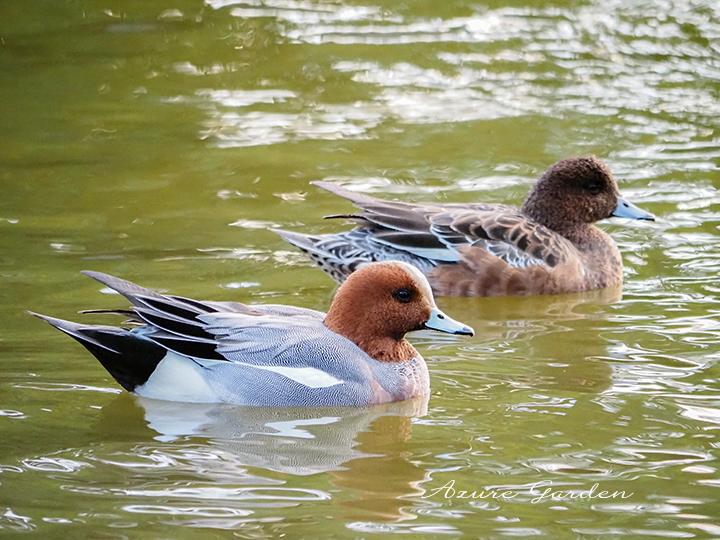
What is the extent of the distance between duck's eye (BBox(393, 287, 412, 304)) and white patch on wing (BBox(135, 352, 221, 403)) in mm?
948

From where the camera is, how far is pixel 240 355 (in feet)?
22.9

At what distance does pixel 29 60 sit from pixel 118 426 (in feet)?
24.3

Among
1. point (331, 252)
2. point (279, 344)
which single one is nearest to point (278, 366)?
point (279, 344)

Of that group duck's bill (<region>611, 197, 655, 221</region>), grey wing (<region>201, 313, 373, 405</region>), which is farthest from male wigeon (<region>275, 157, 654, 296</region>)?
grey wing (<region>201, 313, 373, 405</region>)

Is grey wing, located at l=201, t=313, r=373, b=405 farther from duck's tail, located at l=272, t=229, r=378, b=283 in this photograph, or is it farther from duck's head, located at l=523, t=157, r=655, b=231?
duck's head, located at l=523, t=157, r=655, b=231

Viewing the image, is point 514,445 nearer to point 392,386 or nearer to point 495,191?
point 392,386

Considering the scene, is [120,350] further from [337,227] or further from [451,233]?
[337,227]

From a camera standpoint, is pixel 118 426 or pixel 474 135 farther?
pixel 474 135

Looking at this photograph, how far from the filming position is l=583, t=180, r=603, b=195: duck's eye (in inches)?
383

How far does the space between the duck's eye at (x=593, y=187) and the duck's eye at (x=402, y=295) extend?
9.24 ft

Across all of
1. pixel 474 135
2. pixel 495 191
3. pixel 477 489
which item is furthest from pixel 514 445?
pixel 474 135

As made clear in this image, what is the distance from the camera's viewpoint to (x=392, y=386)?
7133 millimetres

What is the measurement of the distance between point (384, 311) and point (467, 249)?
2.09m

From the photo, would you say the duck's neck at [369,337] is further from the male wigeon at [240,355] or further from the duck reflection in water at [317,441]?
the duck reflection in water at [317,441]
